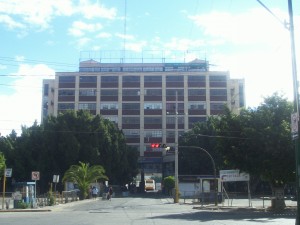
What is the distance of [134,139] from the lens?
3752 inches

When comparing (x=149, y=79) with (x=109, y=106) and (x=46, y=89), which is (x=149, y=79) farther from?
(x=46, y=89)

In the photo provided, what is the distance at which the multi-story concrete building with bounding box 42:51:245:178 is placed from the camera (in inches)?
3762

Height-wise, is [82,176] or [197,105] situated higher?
[197,105]

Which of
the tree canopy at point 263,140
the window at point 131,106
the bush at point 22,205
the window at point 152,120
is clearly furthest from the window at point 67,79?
the tree canopy at point 263,140

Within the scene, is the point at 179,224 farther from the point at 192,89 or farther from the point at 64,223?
the point at 192,89

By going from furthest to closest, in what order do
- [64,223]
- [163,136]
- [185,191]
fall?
[163,136]
[185,191]
[64,223]

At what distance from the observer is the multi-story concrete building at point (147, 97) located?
95.6 meters

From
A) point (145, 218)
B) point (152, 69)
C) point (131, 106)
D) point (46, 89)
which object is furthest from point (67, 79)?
point (145, 218)

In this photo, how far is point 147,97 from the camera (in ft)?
317

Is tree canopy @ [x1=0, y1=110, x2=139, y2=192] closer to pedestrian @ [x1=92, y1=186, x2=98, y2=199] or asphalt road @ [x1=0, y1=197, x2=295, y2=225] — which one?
pedestrian @ [x1=92, y1=186, x2=98, y2=199]

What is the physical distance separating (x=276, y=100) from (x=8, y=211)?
66.8ft

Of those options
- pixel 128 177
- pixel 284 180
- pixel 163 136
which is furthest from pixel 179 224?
pixel 163 136

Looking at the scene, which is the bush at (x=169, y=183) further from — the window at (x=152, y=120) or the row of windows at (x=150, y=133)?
the window at (x=152, y=120)

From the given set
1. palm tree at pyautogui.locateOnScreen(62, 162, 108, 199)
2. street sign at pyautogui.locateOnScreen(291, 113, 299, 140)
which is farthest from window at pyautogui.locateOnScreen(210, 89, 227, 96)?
street sign at pyautogui.locateOnScreen(291, 113, 299, 140)
